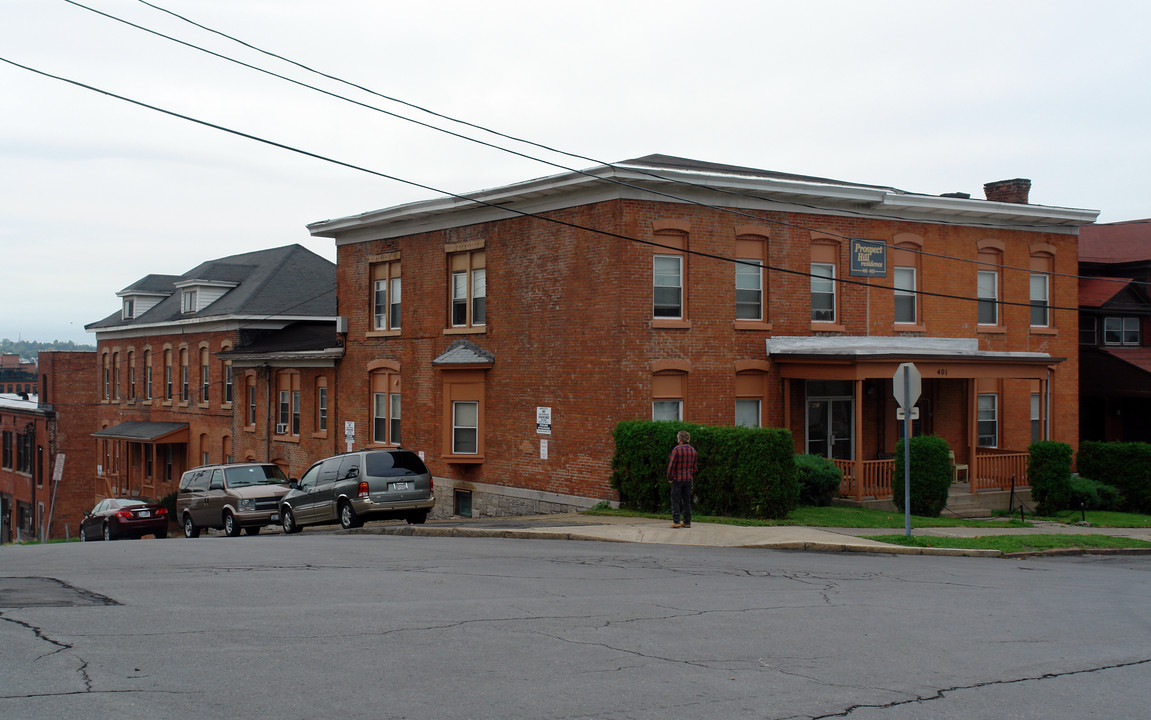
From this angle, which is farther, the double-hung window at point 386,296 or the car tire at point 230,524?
the double-hung window at point 386,296

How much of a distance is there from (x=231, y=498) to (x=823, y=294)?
16.0m

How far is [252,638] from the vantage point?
8.15 metres

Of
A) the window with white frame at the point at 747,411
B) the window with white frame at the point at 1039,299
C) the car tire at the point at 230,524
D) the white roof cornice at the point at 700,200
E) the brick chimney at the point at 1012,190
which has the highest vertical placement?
the brick chimney at the point at 1012,190

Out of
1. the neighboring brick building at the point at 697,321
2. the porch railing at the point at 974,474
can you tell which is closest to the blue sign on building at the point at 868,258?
the neighboring brick building at the point at 697,321

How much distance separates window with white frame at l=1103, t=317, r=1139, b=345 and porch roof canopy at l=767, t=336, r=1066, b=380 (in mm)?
9526

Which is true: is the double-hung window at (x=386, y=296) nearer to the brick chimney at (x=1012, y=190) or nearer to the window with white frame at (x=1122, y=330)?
the brick chimney at (x=1012, y=190)

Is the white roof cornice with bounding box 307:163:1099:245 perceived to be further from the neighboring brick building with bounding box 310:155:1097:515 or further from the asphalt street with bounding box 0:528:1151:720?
the asphalt street with bounding box 0:528:1151:720

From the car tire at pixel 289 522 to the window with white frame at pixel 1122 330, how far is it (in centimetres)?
2684

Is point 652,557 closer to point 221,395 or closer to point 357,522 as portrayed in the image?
point 357,522

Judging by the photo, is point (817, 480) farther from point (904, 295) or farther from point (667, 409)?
point (904, 295)

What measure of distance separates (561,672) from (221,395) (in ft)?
121

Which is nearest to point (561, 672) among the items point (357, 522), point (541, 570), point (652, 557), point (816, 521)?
point (541, 570)

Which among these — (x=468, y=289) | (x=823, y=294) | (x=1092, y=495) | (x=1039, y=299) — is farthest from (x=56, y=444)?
(x=1092, y=495)

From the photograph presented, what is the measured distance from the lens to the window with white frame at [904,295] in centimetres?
2577
